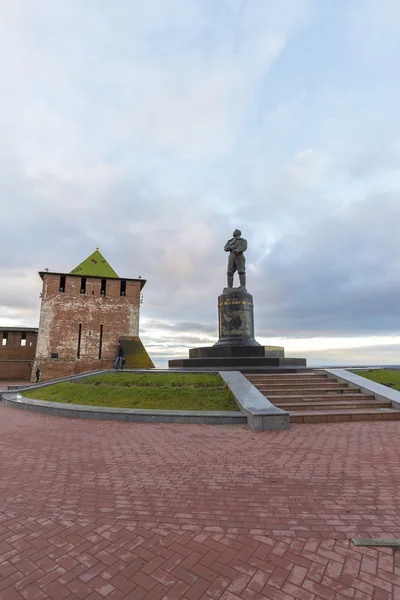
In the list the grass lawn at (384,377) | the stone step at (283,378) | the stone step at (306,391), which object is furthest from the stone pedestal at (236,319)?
the stone step at (306,391)

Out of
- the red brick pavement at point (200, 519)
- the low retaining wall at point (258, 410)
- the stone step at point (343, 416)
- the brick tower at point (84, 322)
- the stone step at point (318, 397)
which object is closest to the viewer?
the red brick pavement at point (200, 519)

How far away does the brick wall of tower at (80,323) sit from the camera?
26.9 metres

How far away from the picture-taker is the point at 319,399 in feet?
26.3

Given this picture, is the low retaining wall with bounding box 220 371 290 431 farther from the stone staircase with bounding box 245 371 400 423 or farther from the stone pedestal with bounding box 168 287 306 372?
the stone pedestal with bounding box 168 287 306 372

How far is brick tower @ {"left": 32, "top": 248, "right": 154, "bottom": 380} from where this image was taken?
26.9 meters

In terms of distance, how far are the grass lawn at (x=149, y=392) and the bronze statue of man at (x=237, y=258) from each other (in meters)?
5.80

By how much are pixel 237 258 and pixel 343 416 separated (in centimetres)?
903

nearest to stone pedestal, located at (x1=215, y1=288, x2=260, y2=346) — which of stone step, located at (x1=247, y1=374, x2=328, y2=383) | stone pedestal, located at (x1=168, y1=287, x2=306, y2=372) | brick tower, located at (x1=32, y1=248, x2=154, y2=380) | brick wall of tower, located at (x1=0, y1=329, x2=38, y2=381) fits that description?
stone pedestal, located at (x1=168, y1=287, x2=306, y2=372)

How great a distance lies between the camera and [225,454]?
459 cm

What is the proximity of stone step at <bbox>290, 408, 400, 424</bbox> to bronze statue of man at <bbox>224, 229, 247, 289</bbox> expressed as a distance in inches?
320

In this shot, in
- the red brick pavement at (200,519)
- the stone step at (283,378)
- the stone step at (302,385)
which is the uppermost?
the stone step at (283,378)

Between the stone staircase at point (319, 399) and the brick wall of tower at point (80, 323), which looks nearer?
the stone staircase at point (319, 399)

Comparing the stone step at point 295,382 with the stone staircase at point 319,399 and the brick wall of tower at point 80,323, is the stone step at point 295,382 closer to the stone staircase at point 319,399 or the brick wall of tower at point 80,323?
the stone staircase at point 319,399

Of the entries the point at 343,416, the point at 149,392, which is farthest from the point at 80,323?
the point at 343,416
